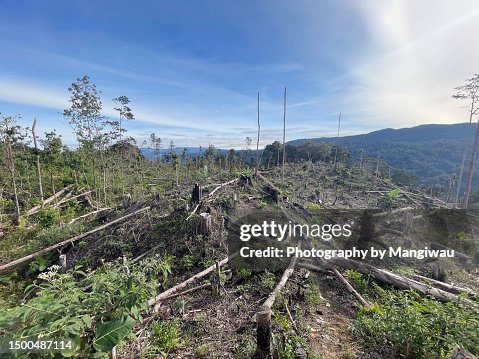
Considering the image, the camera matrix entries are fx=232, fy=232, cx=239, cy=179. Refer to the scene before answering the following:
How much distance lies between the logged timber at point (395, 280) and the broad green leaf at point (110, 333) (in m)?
4.19

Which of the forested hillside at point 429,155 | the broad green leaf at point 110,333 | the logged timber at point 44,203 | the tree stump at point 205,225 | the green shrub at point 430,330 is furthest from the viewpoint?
the forested hillside at point 429,155

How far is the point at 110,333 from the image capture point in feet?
5.60

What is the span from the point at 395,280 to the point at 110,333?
181 inches

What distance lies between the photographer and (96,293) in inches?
72.5

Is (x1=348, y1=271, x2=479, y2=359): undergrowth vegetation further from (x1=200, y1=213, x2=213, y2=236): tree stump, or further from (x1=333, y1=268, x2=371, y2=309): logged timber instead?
(x1=200, y1=213, x2=213, y2=236): tree stump

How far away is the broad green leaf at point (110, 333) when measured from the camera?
5.44ft

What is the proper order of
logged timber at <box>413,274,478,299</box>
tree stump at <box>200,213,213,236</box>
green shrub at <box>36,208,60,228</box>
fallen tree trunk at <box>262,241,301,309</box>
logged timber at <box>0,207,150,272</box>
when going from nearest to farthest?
fallen tree trunk at <box>262,241,301,309</box>
logged timber at <box>413,274,478,299</box>
tree stump at <box>200,213,213,236</box>
logged timber at <box>0,207,150,272</box>
green shrub at <box>36,208,60,228</box>

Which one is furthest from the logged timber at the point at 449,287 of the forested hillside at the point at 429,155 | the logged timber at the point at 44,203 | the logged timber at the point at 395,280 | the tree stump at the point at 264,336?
the forested hillside at the point at 429,155

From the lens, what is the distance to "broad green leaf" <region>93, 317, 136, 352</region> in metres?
1.66

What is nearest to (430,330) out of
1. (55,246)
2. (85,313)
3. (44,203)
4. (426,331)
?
(426,331)

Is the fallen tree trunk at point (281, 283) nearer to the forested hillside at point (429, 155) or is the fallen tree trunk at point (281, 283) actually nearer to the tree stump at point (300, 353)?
the tree stump at point (300, 353)

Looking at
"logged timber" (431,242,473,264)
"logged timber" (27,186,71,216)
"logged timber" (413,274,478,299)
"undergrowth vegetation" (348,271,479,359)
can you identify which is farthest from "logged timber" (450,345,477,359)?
"logged timber" (27,186,71,216)

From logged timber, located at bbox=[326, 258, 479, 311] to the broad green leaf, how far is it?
419cm

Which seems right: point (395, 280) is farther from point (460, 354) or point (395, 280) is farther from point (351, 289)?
point (460, 354)
